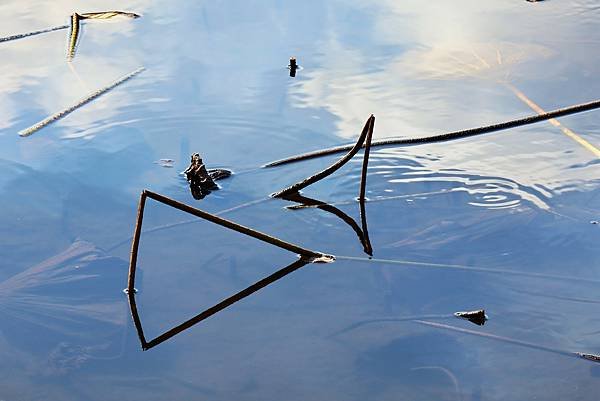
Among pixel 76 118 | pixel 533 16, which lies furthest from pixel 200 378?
pixel 533 16

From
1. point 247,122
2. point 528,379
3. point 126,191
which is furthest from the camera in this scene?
point 247,122

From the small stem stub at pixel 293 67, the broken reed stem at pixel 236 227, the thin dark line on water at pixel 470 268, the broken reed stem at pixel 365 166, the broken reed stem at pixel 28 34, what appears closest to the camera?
the broken reed stem at pixel 236 227

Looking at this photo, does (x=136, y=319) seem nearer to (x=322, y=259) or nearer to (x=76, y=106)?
(x=322, y=259)

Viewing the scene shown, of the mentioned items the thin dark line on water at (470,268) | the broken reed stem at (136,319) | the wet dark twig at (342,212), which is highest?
the wet dark twig at (342,212)

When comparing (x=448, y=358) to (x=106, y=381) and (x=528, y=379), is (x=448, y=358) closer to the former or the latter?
(x=528, y=379)

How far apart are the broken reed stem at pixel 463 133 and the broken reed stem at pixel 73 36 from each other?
1.33 metres

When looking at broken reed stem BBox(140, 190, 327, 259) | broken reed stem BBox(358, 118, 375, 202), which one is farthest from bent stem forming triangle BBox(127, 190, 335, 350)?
broken reed stem BBox(358, 118, 375, 202)

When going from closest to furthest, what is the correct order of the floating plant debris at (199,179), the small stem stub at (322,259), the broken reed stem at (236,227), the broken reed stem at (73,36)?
the broken reed stem at (236,227) < the small stem stub at (322,259) < the floating plant debris at (199,179) < the broken reed stem at (73,36)

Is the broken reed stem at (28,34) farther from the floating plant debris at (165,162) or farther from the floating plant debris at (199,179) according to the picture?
the floating plant debris at (199,179)

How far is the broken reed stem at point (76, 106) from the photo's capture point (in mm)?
3111

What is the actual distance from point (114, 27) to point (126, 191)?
59.1 inches

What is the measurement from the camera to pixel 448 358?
1.97 meters

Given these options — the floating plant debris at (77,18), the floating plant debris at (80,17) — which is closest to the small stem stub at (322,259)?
the floating plant debris at (77,18)

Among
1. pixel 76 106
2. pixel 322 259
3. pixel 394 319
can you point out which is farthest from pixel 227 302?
pixel 76 106
